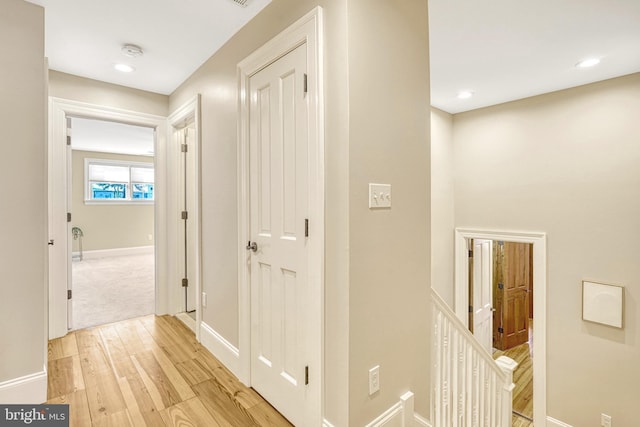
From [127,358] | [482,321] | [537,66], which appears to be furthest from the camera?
[482,321]

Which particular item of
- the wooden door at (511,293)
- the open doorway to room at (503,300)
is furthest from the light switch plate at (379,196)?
the wooden door at (511,293)

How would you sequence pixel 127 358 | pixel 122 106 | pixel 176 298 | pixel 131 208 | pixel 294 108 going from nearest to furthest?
pixel 294 108 < pixel 127 358 < pixel 122 106 < pixel 176 298 < pixel 131 208

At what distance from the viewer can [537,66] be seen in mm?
2682

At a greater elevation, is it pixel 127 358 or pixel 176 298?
pixel 176 298

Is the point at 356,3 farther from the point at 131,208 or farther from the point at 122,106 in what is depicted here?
the point at 131,208

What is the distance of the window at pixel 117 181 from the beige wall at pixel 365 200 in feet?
23.6

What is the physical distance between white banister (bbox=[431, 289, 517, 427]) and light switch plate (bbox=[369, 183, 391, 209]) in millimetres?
722

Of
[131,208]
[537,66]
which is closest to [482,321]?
[537,66]

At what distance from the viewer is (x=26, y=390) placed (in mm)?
1882

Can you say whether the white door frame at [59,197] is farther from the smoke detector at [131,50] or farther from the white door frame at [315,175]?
the white door frame at [315,175]

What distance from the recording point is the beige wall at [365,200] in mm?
1398

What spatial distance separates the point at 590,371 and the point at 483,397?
5.84 ft

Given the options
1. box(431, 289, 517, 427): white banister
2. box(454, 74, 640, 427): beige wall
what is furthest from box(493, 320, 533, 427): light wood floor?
box(431, 289, 517, 427): white banister

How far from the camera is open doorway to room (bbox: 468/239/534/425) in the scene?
4293mm
